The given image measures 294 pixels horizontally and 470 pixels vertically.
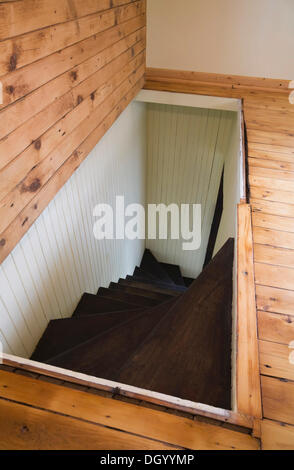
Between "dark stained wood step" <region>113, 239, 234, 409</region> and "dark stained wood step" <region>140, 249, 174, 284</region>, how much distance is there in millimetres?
3703

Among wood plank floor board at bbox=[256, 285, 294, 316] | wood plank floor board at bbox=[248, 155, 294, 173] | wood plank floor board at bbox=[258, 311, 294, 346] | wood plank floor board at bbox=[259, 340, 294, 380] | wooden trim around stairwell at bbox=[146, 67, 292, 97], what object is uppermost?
wooden trim around stairwell at bbox=[146, 67, 292, 97]

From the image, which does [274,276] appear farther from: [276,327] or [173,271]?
[173,271]

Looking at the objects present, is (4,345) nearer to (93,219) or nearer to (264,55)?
(93,219)

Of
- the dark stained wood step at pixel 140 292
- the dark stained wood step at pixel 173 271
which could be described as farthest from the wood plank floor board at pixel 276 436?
the dark stained wood step at pixel 173 271

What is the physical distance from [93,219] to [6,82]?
1667mm

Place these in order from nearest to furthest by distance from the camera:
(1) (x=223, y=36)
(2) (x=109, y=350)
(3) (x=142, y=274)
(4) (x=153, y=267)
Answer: (2) (x=109, y=350), (1) (x=223, y=36), (3) (x=142, y=274), (4) (x=153, y=267)

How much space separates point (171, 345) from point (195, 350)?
11cm

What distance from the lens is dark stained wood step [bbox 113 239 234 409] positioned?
108 centimetres

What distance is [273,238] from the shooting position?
4.87 ft

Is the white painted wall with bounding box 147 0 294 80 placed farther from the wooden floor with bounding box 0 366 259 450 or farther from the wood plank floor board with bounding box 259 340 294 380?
the wooden floor with bounding box 0 366 259 450

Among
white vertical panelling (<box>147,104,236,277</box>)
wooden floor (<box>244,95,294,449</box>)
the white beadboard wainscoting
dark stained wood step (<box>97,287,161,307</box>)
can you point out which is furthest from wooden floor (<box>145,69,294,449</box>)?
dark stained wood step (<box>97,287,161,307</box>)

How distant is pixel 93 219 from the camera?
258cm

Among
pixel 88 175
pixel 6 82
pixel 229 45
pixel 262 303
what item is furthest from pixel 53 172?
pixel 229 45

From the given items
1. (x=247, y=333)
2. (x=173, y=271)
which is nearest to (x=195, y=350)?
(x=247, y=333)
